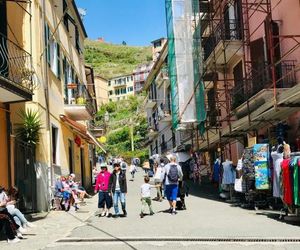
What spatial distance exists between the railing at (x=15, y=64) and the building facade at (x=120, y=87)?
122 metres

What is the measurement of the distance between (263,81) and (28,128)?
8.66m

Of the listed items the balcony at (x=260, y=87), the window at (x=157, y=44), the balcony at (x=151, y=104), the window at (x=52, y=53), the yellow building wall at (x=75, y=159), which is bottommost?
the yellow building wall at (x=75, y=159)

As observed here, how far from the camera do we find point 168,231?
12055 millimetres

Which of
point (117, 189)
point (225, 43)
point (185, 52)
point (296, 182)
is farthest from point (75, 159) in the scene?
point (296, 182)

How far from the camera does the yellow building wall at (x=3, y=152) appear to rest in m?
14.4

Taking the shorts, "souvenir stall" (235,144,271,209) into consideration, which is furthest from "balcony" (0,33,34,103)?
"souvenir stall" (235,144,271,209)

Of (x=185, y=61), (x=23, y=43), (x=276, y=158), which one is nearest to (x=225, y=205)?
(x=276, y=158)

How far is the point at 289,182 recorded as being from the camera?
12.5 m

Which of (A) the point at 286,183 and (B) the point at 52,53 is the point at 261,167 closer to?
(A) the point at 286,183

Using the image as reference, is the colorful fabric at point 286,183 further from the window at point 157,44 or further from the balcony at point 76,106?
the window at point 157,44

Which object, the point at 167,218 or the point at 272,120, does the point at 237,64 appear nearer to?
the point at 272,120

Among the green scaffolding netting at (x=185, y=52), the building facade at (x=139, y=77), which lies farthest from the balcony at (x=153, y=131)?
the building facade at (x=139, y=77)

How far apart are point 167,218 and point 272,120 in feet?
18.1

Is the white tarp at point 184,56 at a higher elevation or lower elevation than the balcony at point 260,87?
higher
